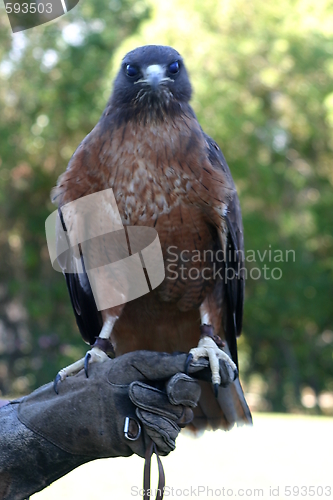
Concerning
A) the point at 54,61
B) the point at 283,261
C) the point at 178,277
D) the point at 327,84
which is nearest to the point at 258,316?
the point at 283,261

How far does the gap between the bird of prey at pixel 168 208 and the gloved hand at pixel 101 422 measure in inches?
9.1

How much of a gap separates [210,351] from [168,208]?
0.79 metres

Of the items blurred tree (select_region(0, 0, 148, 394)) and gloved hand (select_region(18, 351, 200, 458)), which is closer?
gloved hand (select_region(18, 351, 200, 458))

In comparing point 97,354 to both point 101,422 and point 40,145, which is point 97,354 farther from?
point 40,145

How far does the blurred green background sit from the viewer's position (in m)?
10.5

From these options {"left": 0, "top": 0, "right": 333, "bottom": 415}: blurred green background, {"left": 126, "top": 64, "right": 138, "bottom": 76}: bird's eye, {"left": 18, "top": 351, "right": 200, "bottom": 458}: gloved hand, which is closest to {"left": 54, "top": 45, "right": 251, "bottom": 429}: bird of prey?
{"left": 126, "top": 64, "right": 138, "bottom": 76}: bird's eye

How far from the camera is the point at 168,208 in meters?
2.87

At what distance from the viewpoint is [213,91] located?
10.0 m

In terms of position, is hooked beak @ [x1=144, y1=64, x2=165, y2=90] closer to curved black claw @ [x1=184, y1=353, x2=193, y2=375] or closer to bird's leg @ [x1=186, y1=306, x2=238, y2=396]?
bird's leg @ [x1=186, y1=306, x2=238, y2=396]

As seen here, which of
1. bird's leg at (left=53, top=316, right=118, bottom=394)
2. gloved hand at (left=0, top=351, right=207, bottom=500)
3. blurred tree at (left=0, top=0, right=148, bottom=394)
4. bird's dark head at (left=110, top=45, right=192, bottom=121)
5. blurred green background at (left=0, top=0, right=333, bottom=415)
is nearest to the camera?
gloved hand at (left=0, top=351, right=207, bottom=500)

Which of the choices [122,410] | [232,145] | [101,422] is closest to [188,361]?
[122,410]

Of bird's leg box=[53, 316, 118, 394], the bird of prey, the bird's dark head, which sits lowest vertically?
bird's leg box=[53, 316, 118, 394]

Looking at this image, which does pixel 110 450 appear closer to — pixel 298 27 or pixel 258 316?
pixel 298 27

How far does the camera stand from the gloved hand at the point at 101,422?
2.50m
